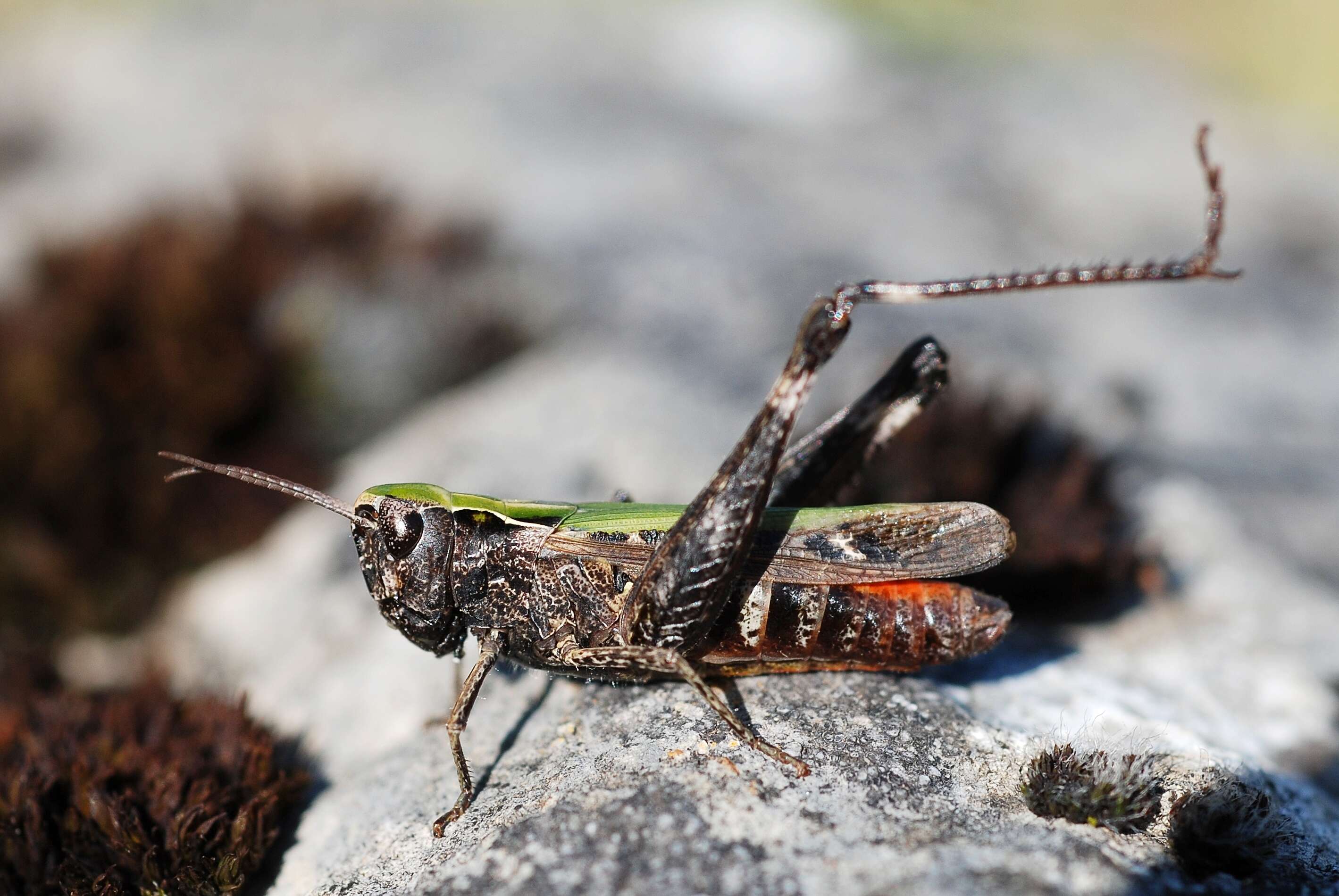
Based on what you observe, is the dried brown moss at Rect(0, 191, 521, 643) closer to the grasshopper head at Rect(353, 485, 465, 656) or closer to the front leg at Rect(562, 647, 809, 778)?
the grasshopper head at Rect(353, 485, 465, 656)

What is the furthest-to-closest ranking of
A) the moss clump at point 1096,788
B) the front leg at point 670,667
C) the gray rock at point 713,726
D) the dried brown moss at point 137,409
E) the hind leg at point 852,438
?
the dried brown moss at point 137,409 < the hind leg at point 852,438 < the front leg at point 670,667 < the moss clump at point 1096,788 < the gray rock at point 713,726

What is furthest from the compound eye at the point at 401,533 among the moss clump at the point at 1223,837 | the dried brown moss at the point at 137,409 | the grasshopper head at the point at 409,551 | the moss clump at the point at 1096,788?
the dried brown moss at the point at 137,409

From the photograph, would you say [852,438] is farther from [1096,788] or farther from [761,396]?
[761,396]

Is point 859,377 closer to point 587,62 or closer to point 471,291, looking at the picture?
point 471,291

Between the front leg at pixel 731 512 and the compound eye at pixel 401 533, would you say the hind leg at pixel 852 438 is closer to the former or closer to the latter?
the front leg at pixel 731 512

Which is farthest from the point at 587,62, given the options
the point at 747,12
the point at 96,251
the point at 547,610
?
the point at 547,610

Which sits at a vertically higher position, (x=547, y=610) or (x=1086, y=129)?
(x=1086, y=129)

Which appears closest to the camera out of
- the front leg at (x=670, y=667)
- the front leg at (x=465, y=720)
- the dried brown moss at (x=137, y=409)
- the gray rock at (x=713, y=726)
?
the gray rock at (x=713, y=726)
